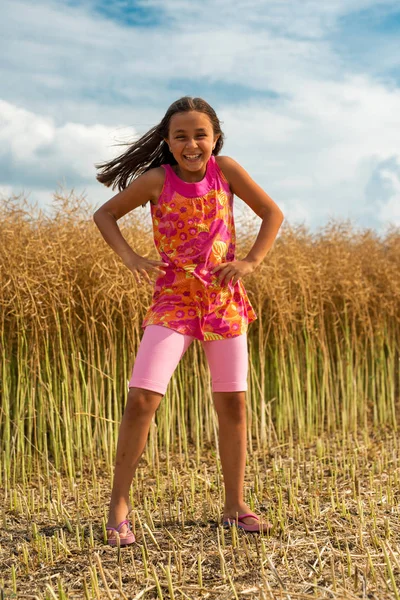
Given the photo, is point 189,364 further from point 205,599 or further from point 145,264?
point 205,599

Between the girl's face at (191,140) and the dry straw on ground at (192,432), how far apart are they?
1.51m

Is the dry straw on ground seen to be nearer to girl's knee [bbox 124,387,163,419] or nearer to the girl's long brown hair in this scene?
girl's knee [bbox 124,387,163,419]

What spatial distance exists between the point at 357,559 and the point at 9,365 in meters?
3.17

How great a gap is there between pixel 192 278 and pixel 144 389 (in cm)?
49

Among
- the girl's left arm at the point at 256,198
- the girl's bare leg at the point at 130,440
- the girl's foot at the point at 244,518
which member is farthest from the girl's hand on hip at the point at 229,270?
the girl's foot at the point at 244,518

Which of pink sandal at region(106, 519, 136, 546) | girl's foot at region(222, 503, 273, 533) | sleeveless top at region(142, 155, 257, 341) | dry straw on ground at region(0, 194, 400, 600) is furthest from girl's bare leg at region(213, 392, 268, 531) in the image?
pink sandal at region(106, 519, 136, 546)

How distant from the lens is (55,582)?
104 inches

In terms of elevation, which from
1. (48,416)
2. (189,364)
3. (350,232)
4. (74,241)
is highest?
(350,232)

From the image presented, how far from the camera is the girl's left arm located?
10.1 ft

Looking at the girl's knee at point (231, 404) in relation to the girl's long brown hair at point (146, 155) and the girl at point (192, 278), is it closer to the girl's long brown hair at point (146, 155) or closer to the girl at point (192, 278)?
the girl at point (192, 278)

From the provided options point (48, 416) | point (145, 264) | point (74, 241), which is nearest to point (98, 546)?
point (145, 264)

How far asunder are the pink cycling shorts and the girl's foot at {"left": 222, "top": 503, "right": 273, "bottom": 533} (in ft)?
1.79

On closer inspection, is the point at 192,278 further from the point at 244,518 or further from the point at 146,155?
the point at 244,518

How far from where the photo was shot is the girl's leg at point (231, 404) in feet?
9.66
